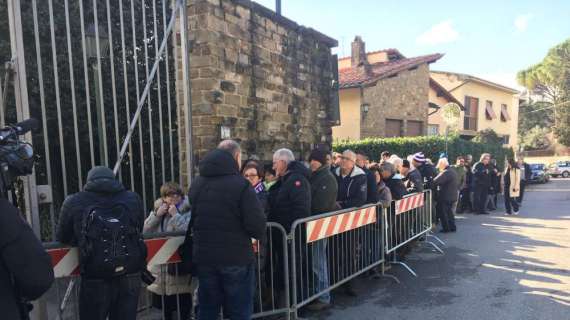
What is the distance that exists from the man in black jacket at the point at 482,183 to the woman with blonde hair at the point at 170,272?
9159 mm

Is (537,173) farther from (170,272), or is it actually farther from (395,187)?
(170,272)

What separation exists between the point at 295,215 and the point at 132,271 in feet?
6.00

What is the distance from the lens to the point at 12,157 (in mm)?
2064

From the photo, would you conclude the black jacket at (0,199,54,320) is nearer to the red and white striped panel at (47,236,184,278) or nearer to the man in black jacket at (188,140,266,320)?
the red and white striped panel at (47,236,184,278)

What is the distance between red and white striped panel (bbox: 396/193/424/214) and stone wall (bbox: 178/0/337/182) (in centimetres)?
210

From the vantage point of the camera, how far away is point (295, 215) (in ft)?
13.8

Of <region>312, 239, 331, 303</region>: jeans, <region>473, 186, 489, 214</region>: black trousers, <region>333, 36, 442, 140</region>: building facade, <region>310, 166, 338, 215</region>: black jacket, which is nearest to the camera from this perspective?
<region>312, 239, 331, 303</region>: jeans

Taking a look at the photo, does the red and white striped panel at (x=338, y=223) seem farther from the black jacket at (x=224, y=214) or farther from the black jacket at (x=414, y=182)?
the black jacket at (x=414, y=182)

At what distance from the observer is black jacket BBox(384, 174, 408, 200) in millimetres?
6055

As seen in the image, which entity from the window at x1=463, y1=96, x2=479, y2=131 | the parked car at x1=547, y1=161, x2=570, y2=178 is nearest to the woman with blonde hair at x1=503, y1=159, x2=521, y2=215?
the window at x1=463, y1=96, x2=479, y2=131

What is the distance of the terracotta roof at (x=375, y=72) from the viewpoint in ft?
56.5

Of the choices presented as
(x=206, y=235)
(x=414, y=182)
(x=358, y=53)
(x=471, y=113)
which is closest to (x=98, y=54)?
(x=206, y=235)

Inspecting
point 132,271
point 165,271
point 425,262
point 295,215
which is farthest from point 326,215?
point 425,262

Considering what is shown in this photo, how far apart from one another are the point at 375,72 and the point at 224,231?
16.9m
